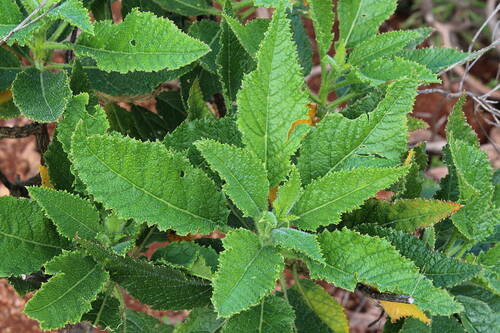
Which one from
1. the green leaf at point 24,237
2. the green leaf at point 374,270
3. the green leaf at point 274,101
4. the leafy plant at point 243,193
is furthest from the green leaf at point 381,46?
the green leaf at point 24,237

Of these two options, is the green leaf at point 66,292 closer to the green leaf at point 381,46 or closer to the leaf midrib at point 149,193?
the leaf midrib at point 149,193

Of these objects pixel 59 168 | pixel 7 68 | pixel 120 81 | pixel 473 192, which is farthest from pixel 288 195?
A: pixel 7 68

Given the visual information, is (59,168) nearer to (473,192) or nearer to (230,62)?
(230,62)

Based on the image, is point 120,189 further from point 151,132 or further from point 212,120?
point 151,132

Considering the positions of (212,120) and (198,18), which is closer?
(212,120)

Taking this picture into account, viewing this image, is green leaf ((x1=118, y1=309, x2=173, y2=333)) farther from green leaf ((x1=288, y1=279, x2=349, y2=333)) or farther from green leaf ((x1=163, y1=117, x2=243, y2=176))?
green leaf ((x1=163, y1=117, x2=243, y2=176))

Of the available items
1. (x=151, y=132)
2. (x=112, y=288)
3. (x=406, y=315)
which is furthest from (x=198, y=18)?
(x=406, y=315)
